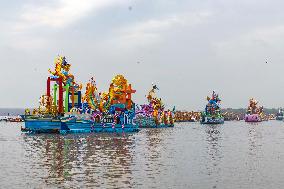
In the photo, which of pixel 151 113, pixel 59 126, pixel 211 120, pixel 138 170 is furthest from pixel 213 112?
pixel 138 170

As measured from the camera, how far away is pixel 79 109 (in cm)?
8750

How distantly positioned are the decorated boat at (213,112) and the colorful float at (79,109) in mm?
69806

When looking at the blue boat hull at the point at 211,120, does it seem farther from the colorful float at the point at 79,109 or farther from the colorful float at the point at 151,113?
the colorful float at the point at 79,109

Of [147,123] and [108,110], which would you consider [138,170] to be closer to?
[108,110]

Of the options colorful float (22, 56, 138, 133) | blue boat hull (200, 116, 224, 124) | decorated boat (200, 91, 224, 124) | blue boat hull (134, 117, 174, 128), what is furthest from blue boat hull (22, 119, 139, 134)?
blue boat hull (200, 116, 224, 124)

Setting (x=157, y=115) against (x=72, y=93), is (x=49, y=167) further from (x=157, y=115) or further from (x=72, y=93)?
(x=157, y=115)

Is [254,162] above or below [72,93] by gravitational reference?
below

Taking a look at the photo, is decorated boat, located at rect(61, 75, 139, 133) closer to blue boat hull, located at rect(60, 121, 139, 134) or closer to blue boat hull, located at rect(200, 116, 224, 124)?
blue boat hull, located at rect(60, 121, 139, 134)

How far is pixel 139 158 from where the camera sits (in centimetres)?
4212

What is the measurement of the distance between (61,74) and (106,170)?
5506cm

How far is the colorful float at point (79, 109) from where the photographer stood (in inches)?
3246

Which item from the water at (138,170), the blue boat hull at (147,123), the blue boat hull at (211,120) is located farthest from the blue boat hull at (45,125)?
the blue boat hull at (211,120)

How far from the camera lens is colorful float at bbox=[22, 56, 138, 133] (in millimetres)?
82438

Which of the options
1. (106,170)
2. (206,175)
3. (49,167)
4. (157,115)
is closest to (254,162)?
(206,175)
